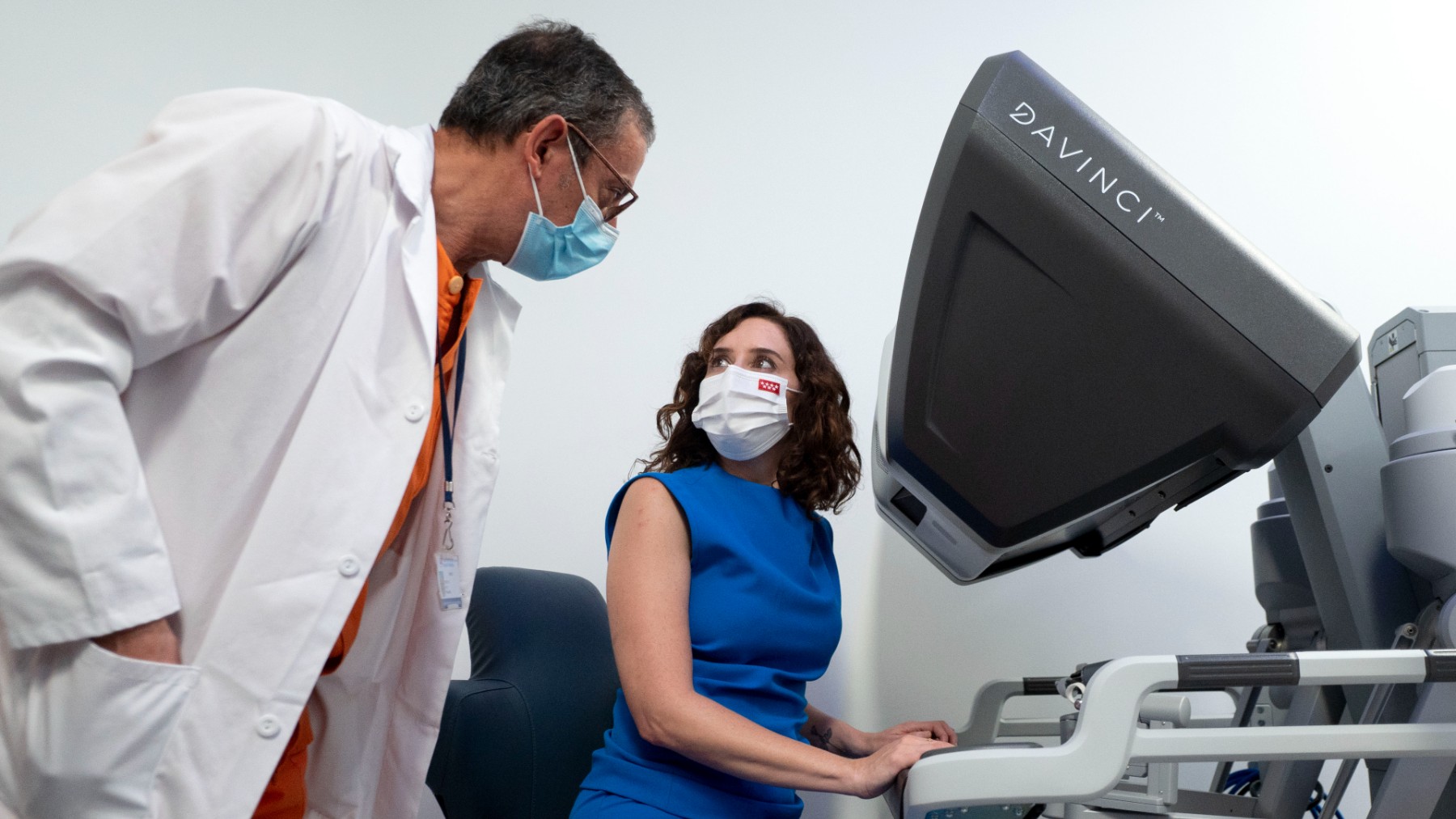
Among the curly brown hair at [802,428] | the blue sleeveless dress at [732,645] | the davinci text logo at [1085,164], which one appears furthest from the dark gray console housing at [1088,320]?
the curly brown hair at [802,428]

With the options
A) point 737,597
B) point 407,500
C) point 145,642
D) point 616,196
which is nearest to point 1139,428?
point 737,597

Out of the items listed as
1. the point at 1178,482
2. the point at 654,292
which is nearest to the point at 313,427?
the point at 1178,482

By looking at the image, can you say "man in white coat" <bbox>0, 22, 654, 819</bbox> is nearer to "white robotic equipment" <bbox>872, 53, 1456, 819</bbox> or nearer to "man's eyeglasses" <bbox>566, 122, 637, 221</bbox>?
"man's eyeglasses" <bbox>566, 122, 637, 221</bbox>

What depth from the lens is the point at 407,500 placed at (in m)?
1.07

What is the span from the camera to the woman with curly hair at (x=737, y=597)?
1.04 meters

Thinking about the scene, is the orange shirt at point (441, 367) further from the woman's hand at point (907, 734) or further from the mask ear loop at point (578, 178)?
the woman's hand at point (907, 734)

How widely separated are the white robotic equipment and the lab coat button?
1.82 ft

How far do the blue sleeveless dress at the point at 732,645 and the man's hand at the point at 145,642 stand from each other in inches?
21.1

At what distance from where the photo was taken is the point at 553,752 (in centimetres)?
134

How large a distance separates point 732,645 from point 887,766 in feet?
1.00

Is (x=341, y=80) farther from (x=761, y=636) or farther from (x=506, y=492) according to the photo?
(x=761, y=636)

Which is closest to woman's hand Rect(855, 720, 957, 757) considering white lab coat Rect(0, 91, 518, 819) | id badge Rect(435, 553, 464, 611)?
id badge Rect(435, 553, 464, 611)

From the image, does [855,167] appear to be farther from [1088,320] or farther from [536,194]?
[1088,320]

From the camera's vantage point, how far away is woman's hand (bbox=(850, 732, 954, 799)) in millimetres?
942
